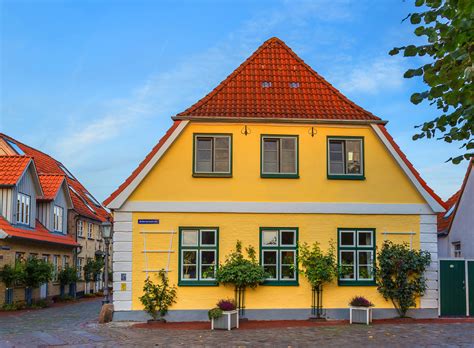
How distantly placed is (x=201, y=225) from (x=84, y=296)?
21.3m

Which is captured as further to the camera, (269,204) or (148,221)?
(269,204)

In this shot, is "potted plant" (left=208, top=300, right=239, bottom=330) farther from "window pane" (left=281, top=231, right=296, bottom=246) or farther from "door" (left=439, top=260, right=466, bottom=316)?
"door" (left=439, top=260, right=466, bottom=316)

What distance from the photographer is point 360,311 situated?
1705 cm

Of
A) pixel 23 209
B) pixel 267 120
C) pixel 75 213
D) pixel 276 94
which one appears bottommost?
pixel 23 209

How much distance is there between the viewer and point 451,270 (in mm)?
18594

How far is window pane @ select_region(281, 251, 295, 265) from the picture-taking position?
18.1 meters

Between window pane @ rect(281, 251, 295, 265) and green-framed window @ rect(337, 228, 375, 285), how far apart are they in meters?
1.39

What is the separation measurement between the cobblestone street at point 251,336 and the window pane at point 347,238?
2773mm

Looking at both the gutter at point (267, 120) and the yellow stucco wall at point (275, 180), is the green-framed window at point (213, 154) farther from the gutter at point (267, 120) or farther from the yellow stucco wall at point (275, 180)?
the gutter at point (267, 120)

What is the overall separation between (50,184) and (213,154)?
16.9 meters

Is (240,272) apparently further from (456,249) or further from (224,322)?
(456,249)

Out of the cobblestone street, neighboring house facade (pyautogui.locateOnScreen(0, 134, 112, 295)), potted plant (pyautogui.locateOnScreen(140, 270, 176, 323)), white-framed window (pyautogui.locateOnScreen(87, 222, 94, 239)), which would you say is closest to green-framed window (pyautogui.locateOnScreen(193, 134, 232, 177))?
potted plant (pyautogui.locateOnScreen(140, 270, 176, 323))

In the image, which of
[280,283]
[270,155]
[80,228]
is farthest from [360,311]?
[80,228]

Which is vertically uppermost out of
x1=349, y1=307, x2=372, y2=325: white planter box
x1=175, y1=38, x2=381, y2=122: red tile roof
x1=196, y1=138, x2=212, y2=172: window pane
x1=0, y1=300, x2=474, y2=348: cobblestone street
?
x1=175, y1=38, x2=381, y2=122: red tile roof
